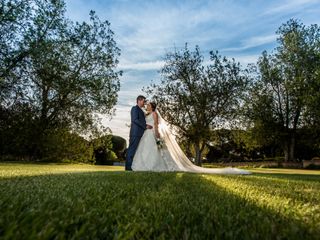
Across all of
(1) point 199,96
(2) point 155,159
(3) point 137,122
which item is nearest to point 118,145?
(1) point 199,96

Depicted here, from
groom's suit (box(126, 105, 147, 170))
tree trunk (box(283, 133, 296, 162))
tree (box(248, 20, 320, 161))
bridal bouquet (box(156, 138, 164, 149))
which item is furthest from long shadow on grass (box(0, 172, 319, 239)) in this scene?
tree trunk (box(283, 133, 296, 162))

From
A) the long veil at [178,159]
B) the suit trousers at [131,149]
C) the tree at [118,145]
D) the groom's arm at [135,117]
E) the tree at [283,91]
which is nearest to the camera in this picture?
the groom's arm at [135,117]

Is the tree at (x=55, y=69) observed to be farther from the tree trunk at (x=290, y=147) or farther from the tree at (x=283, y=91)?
the tree trunk at (x=290, y=147)

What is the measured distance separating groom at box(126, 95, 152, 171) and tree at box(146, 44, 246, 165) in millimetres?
16485

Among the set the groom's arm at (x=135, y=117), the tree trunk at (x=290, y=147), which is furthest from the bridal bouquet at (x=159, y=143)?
the tree trunk at (x=290, y=147)

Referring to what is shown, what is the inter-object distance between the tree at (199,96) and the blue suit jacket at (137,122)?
1648 cm

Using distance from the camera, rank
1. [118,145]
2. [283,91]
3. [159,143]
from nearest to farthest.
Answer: [159,143], [283,91], [118,145]

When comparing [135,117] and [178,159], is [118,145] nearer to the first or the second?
[178,159]

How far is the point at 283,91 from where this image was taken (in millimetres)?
37500

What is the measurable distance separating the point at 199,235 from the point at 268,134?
126 ft

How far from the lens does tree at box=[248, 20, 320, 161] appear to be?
3491 centimetres

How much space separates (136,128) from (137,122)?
33cm

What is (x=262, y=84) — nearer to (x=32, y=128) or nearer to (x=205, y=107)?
(x=205, y=107)

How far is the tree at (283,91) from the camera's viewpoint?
34906 millimetres
